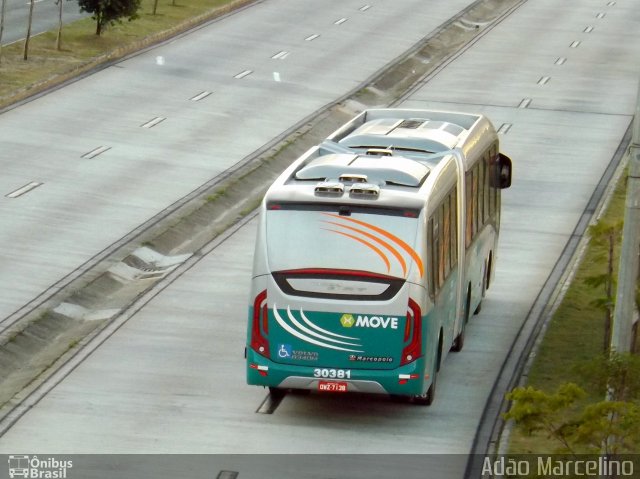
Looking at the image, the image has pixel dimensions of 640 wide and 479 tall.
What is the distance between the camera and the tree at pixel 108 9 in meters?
53.3

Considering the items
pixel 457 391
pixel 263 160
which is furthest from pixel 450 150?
pixel 263 160

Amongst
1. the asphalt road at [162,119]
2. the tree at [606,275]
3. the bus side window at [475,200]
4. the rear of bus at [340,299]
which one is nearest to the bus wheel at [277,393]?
the rear of bus at [340,299]

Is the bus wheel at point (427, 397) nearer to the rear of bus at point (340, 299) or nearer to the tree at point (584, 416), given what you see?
the rear of bus at point (340, 299)

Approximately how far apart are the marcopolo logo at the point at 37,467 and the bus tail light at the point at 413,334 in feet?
15.0

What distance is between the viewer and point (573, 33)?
2475 inches

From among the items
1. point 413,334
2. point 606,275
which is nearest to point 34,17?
point 606,275

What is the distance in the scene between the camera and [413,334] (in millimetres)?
20531

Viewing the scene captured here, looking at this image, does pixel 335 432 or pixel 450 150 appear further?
pixel 450 150

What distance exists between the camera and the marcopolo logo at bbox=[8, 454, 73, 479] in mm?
18625

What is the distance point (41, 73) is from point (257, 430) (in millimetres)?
29837

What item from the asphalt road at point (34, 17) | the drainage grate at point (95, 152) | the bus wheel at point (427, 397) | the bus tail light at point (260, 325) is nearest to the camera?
the bus tail light at point (260, 325)

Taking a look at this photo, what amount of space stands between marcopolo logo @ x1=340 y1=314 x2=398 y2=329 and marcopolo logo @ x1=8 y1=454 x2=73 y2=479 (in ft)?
13.1

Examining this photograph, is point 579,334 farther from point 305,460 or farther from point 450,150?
point 305,460

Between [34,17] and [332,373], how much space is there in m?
41.5
